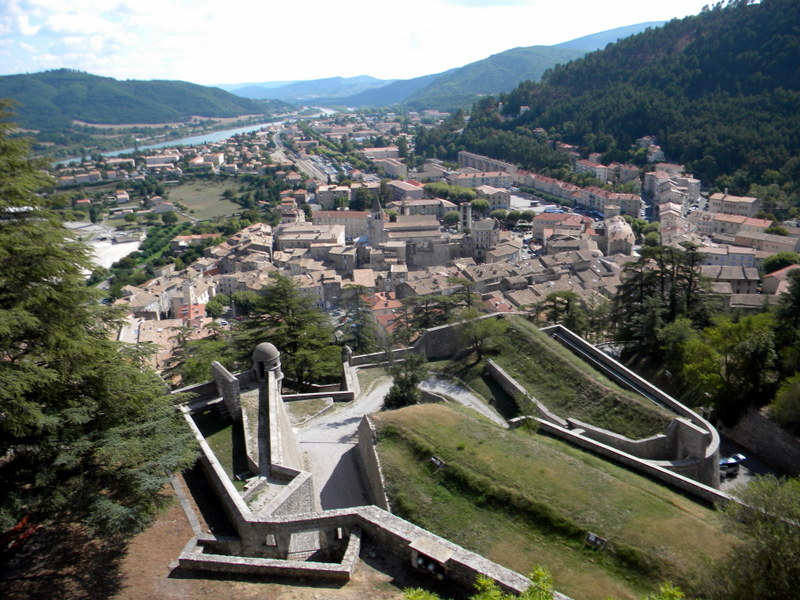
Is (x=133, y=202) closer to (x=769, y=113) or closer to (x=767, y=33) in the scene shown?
(x=769, y=113)

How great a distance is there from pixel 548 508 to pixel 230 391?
28.4 ft

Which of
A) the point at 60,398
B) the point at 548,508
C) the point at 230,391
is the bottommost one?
the point at 548,508

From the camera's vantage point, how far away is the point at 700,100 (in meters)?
100

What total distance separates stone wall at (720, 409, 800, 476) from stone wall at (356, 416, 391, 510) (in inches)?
462

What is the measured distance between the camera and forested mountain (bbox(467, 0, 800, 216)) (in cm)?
8041

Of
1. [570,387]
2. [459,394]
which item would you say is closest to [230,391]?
[459,394]

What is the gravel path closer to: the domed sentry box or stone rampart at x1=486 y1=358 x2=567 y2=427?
stone rampart at x1=486 y1=358 x2=567 y2=427

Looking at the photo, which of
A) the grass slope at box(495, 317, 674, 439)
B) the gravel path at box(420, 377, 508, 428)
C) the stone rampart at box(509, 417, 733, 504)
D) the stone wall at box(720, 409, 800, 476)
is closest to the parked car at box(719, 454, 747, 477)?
the stone wall at box(720, 409, 800, 476)

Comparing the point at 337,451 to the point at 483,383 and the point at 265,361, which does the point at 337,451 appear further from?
the point at 483,383

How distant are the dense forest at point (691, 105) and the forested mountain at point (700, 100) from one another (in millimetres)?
191

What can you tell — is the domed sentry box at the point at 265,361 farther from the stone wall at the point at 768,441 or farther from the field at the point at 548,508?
the stone wall at the point at 768,441

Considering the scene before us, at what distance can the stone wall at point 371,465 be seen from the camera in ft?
43.8

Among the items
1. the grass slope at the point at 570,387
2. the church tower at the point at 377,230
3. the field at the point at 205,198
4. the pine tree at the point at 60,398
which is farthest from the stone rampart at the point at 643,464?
the field at the point at 205,198

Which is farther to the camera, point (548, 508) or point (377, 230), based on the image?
point (377, 230)
